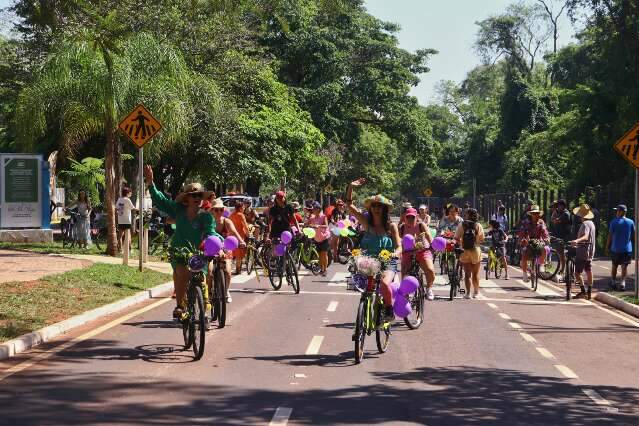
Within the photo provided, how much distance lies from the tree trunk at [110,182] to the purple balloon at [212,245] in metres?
13.8

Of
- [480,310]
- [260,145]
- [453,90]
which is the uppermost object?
[453,90]

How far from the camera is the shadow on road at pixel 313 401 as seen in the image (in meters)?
7.55

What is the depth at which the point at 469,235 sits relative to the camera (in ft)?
60.0

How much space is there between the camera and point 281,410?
7.85 m

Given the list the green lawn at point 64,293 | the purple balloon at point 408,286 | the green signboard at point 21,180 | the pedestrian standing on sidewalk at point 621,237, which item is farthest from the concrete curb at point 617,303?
the green signboard at point 21,180

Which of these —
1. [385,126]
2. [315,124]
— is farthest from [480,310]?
[385,126]

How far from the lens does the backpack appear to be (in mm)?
18172

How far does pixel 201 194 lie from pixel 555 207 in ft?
47.3

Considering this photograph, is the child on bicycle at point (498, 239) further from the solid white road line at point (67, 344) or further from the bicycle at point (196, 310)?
the bicycle at point (196, 310)

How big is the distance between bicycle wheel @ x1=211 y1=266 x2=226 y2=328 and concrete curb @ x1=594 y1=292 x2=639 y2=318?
25.4 feet

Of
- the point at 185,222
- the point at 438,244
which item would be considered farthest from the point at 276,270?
the point at 185,222

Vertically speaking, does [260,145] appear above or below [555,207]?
above

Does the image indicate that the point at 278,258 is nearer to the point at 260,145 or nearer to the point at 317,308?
the point at 317,308

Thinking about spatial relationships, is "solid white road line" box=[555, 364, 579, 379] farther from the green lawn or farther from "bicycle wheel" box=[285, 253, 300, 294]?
"bicycle wheel" box=[285, 253, 300, 294]
